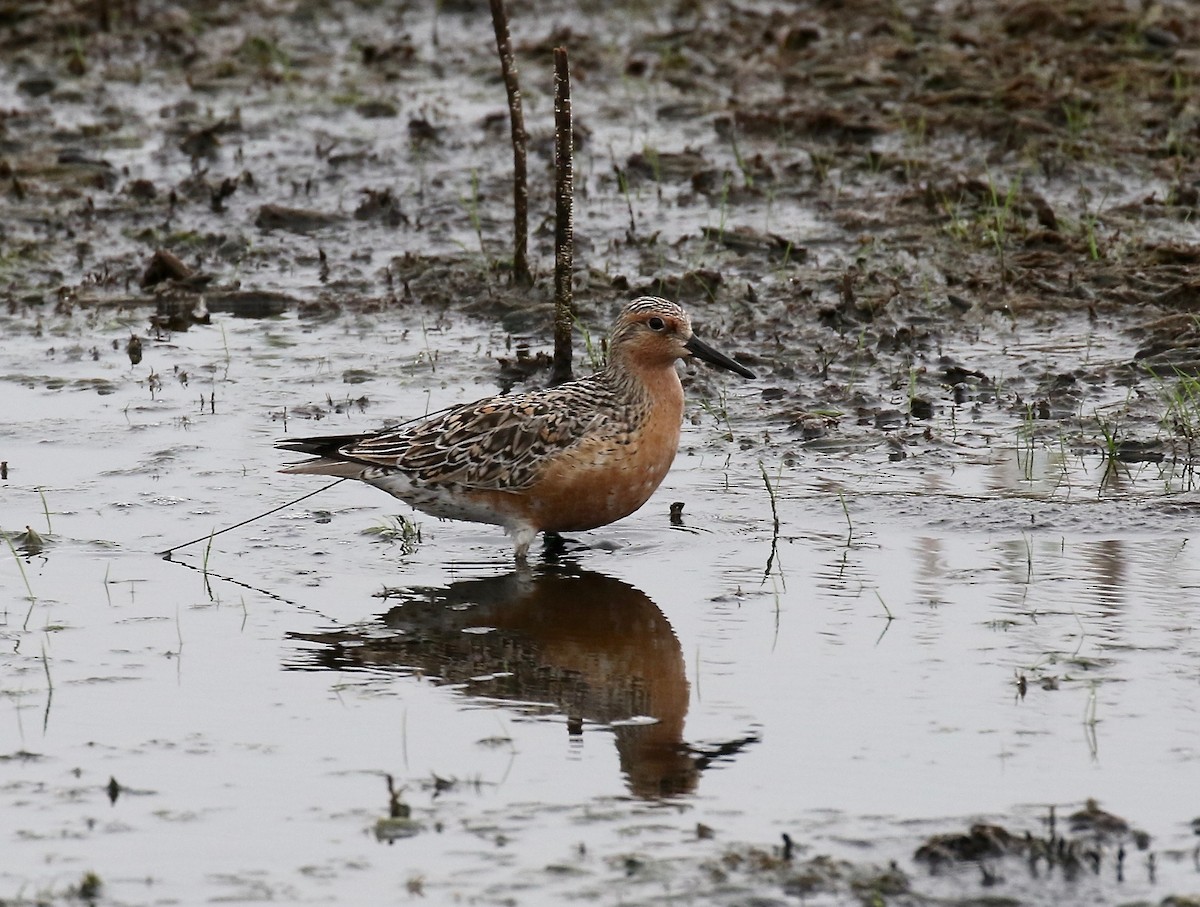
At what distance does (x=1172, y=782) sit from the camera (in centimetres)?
658

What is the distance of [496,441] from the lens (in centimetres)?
966

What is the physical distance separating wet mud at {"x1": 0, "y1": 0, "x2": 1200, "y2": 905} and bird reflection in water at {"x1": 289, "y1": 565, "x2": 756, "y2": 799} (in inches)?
1.1

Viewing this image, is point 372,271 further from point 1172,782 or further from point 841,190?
point 1172,782

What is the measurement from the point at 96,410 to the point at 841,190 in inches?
257

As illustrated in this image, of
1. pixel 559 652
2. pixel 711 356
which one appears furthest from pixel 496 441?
pixel 559 652

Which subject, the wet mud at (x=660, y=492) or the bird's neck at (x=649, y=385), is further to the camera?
the bird's neck at (x=649, y=385)

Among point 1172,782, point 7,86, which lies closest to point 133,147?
point 7,86

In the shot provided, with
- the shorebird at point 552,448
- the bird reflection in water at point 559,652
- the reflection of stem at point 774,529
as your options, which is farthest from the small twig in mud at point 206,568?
the reflection of stem at point 774,529

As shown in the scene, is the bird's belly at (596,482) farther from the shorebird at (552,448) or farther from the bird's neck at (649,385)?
the bird's neck at (649,385)

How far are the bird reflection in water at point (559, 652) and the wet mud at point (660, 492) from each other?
0.03 m

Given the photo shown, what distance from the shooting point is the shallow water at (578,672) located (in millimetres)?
6305

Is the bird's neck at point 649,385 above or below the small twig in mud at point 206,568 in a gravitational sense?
above

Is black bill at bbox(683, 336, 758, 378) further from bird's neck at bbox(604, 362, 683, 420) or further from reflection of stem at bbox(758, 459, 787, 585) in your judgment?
reflection of stem at bbox(758, 459, 787, 585)

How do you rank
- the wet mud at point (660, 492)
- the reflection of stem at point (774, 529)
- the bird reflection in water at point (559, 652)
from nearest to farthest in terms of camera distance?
the wet mud at point (660, 492), the bird reflection in water at point (559, 652), the reflection of stem at point (774, 529)
